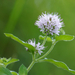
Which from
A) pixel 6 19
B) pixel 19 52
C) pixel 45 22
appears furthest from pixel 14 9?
pixel 45 22

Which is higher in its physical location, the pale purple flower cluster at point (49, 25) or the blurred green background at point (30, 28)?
the blurred green background at point (30, 28)

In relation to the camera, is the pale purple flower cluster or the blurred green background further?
the blurred green background

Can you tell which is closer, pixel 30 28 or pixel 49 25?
pixel 49 25

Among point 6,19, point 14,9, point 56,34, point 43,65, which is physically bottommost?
point 56,34

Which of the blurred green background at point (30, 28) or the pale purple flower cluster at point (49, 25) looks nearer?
the pale purple flower cluster at point (49, 25)

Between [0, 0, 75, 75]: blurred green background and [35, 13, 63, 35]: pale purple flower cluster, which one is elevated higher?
[0, 0, 75, 75]: blurred green background

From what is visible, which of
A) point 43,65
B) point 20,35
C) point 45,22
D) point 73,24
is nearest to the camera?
point 45,22

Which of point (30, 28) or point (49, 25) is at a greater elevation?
point (30, 28)

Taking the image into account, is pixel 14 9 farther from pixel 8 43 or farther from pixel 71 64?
pixel 71 64
